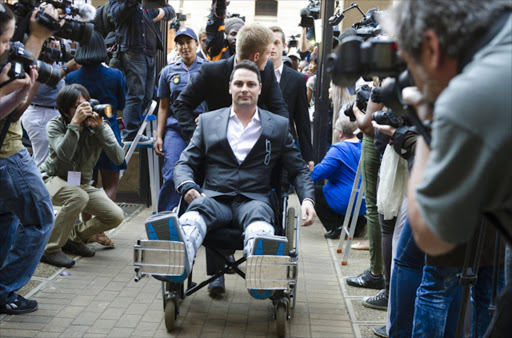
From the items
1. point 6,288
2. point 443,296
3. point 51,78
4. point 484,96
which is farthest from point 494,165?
point 6,288

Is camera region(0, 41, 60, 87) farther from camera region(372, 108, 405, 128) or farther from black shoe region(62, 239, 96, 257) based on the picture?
black shoe region(62, 239, 96, 257)

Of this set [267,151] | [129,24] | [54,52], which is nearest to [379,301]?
[267,151]

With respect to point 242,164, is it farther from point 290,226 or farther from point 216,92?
point 216,92

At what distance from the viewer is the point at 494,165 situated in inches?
54.2

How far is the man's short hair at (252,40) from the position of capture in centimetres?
486

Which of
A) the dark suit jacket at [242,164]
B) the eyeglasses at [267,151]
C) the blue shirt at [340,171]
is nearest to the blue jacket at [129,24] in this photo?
the blue shirt at [340,171]

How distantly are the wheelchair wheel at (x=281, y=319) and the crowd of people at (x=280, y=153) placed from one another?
48 centimetres

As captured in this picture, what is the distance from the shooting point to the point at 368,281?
5.04 meters

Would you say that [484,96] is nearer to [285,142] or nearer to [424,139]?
[424,139]

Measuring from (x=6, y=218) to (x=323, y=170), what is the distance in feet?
11.9

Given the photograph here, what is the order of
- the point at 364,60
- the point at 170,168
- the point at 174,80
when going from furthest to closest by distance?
the point at 174,80
the point at 170,168
the point at 364,60

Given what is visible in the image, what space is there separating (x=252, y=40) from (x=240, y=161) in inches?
41.4

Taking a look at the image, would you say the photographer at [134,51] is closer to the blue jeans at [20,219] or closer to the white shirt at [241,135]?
the white shirt at [241,135]

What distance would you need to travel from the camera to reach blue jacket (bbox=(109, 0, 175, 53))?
7254 mm
